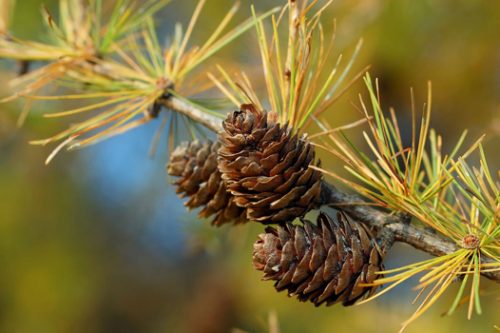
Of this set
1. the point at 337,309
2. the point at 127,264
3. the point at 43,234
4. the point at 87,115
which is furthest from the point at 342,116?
the point at 127,264

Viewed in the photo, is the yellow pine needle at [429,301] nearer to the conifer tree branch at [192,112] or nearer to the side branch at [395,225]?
the side branch at [395,225]

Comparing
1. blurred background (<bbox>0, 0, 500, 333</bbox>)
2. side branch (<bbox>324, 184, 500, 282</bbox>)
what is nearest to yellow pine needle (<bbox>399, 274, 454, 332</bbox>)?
side branch (<bbox>324, 184, 500, 282</bbox>)

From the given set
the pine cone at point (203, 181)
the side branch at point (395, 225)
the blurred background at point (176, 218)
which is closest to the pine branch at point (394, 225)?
the side branch at point (395, 225)

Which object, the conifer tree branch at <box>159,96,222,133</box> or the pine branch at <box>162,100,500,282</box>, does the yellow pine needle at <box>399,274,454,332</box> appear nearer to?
the pine branch at <box>162,100,500,282</box>

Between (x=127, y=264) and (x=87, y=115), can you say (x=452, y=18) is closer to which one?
(x=87, y=115)

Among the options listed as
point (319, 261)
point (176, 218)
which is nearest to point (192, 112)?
point (319, 261)
